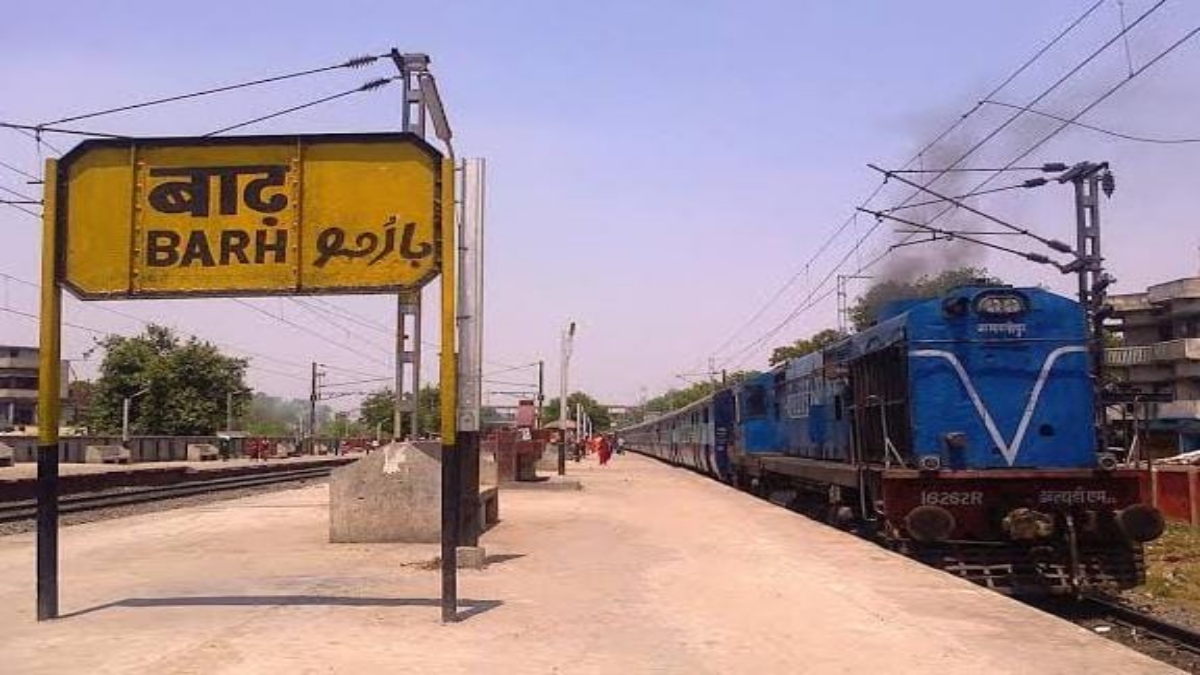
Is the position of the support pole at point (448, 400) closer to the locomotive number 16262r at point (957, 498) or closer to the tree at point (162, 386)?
the locomotive number 16262r at point (957, 498)

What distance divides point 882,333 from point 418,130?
30.5ft

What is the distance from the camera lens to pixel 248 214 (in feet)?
32.3

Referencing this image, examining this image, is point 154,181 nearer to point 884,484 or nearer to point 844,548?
point 884,484

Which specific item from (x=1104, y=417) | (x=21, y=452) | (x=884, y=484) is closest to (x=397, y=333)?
(x=884, y=484)

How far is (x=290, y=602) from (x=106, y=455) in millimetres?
50403

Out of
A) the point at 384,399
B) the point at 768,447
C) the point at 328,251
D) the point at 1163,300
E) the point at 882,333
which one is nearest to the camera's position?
the point at 328,251

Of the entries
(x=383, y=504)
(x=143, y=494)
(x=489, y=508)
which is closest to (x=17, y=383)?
(x=143, y=494)

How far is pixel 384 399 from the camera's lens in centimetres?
11906

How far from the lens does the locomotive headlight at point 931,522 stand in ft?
39.6

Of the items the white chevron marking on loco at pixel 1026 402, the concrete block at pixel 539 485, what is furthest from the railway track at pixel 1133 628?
the concrete block at pixel 539 485

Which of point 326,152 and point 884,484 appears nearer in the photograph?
point 326,152

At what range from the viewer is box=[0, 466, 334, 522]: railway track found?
2439cm

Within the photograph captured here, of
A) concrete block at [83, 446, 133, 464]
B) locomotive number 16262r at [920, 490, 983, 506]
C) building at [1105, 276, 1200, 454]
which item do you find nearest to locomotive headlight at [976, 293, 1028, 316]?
locomotive number 16262r at [920, 490, 983, 506]

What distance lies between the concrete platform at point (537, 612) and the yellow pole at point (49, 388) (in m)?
0.72
